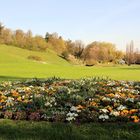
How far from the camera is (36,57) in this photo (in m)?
107

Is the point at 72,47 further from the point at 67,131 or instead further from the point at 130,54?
the point at 67,131

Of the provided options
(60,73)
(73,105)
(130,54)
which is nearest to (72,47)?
(130,54)

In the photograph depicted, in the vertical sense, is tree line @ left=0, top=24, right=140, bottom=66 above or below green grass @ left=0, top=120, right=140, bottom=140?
above

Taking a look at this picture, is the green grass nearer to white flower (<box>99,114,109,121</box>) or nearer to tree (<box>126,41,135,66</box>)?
white flower (<box>99,114,109,121</box>)

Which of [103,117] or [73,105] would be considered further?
[73,105]

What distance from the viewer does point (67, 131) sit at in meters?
8.38

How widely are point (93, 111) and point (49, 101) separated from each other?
168 cm

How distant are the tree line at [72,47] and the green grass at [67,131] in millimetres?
106080

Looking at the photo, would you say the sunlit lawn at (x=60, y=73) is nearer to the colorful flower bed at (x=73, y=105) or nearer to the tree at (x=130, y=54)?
the colorful flower bed at (x=73, y=105)

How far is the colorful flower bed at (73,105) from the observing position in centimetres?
945

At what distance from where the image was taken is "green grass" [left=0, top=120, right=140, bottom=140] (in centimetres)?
794

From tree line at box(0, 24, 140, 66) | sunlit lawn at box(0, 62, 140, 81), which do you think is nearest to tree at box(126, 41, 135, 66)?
tree line at box(0, 24, 140, 66)

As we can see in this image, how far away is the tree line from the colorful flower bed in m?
102

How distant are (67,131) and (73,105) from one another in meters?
2.20
